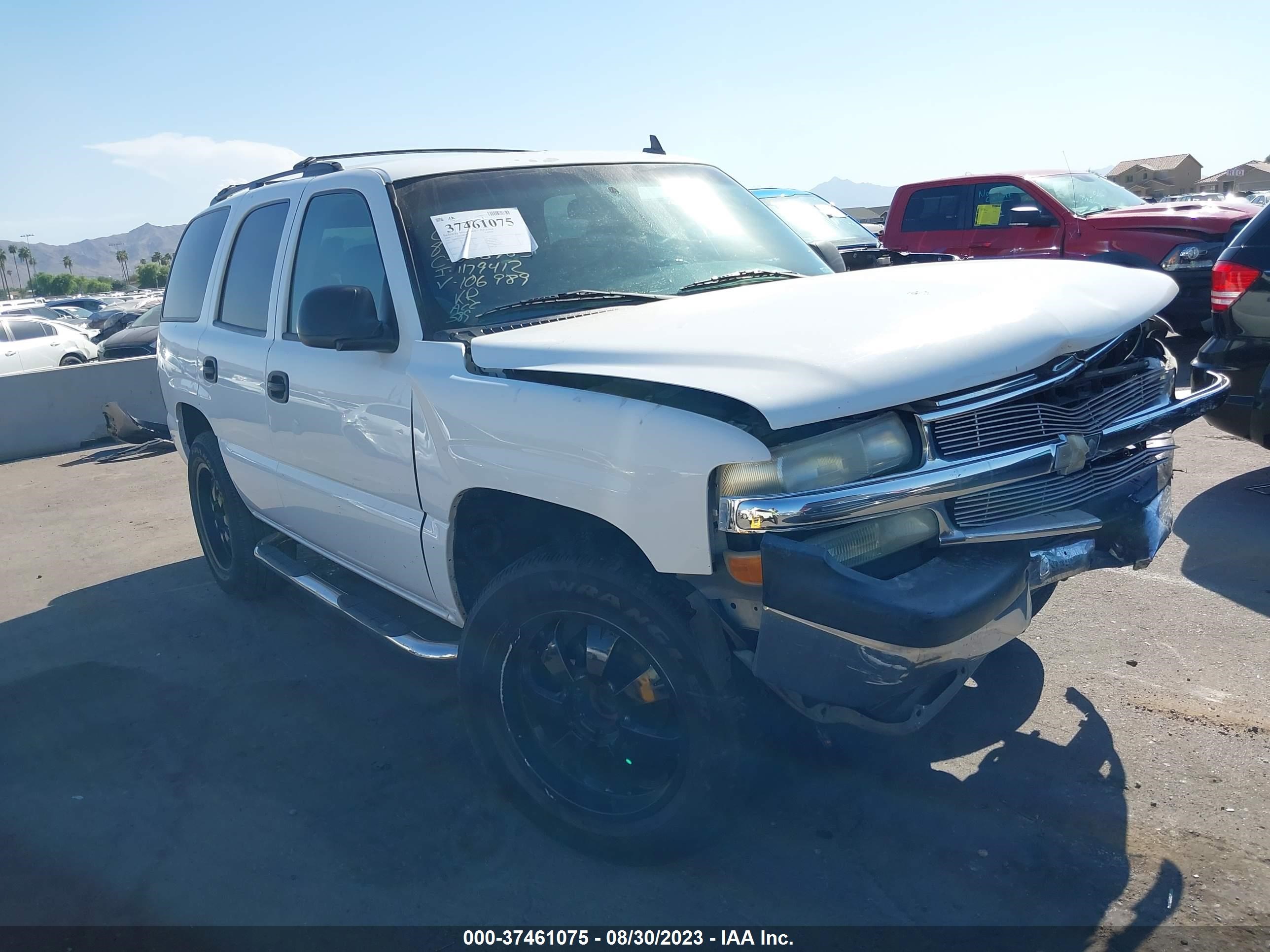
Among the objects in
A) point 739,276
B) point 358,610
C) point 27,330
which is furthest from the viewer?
point 27,330

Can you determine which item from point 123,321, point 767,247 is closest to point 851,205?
point 123,321

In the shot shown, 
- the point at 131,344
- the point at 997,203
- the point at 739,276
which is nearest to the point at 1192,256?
the point at 997,203

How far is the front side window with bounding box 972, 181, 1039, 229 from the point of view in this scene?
34.6 ft

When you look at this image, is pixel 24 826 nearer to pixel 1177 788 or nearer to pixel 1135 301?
pixel 1177 788

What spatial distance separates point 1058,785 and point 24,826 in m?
3.39

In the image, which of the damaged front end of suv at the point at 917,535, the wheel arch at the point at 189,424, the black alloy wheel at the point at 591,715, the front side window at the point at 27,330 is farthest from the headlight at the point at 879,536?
the front side window at the point at 27,330

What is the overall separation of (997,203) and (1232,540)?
662cm

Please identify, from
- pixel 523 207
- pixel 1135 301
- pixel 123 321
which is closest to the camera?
pixel 1135 301

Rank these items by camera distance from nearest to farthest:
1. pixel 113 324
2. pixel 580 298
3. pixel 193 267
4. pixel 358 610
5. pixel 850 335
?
pixel 850 335, pixel 580 298, pixel 358 610, pixel 193 267, pixel 113 324

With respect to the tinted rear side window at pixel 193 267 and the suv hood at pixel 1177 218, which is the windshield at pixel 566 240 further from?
the suv hood at pixel 1177 218

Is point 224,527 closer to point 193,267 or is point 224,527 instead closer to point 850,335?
point 193,267

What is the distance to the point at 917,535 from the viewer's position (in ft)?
8.02

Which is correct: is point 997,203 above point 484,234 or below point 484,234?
below

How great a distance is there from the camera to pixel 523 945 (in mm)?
2627
